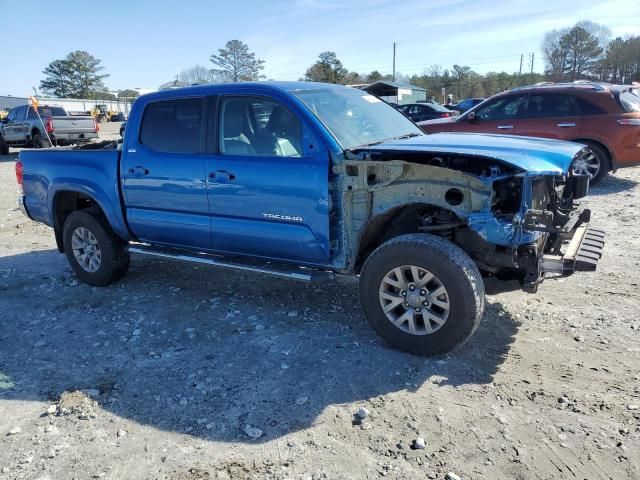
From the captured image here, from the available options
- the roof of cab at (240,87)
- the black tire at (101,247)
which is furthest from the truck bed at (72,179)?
the roof of cab at (240,87)

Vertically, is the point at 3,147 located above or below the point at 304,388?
above

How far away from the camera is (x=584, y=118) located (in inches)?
353

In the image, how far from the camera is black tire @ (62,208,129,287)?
17.4 ft

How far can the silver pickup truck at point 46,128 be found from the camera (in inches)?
691

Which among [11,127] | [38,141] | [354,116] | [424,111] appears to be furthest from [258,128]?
[11,127]

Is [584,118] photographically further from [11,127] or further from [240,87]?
[11,127]

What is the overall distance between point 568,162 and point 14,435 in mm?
3894

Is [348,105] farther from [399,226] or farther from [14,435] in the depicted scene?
[14,435]

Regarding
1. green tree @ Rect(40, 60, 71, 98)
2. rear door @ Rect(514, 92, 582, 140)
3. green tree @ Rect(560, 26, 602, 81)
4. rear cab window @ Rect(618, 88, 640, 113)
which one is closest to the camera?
rear cab window @ Rect(618, 88, 640, 113)

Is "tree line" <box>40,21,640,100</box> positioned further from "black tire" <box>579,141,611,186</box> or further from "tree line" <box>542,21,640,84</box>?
"black tire" <box>579,141,611,186</box>

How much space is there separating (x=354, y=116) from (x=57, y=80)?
9123 centimetres

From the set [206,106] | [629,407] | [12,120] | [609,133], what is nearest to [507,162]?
[629,407]

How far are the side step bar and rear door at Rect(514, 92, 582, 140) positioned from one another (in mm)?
6686

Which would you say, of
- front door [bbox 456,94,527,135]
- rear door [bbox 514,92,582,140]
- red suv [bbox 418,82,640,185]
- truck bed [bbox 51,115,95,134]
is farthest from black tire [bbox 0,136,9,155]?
rear door [bbox 514,92,582,140]
